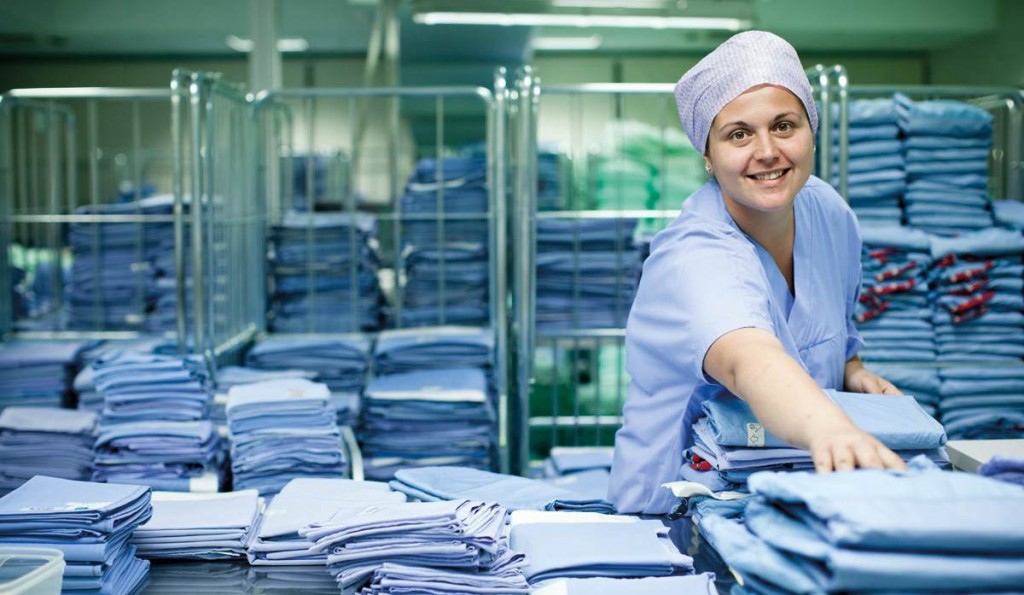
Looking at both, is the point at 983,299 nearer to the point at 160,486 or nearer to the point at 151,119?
the point at 160,486

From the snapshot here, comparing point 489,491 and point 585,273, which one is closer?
point 489,491

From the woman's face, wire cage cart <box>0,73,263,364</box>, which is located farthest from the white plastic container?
wire cage cart <box>0,73,263,364</box>

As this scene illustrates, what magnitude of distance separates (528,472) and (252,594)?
226 cm

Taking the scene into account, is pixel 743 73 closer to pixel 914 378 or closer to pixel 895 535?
pixel 895 535

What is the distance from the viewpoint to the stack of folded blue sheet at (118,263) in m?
4.29

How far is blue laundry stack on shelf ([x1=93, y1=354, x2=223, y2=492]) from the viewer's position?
2906 millimetres

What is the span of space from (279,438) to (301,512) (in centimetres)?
112

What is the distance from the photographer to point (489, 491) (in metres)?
1.98

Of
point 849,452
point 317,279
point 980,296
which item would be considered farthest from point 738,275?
A: point 317,279

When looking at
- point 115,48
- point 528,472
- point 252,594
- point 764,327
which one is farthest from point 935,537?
point 115,48

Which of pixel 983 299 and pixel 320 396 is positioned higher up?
pixel 983 299

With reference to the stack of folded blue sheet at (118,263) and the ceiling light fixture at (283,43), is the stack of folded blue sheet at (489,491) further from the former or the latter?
the ceiling light fixture at (283,43)

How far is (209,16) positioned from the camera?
404 inches

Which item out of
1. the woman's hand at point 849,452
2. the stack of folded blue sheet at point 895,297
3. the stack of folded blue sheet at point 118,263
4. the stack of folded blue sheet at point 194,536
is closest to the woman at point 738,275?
the woman's hand at point 849,452
